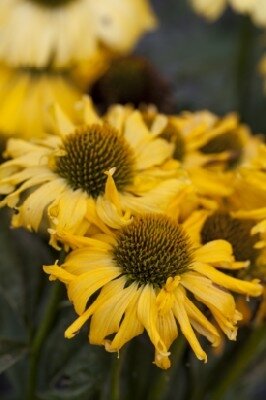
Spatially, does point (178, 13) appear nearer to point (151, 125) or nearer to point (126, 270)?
point (151, 125)

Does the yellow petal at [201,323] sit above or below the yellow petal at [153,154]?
below

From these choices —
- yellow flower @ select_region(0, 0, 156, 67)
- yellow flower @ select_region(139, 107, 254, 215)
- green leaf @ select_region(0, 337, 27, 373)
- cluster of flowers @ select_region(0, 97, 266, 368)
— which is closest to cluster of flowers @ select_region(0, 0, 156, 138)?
yellow flower @ select_region(0, 0, 156, 67)

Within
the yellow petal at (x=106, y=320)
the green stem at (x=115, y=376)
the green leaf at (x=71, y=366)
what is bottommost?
the green leaf at (x=71, y=366)

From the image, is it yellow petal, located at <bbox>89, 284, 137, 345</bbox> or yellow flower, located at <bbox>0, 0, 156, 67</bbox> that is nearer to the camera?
yellow petal, located at <bbox>89, 284, 137, 345</bbox>

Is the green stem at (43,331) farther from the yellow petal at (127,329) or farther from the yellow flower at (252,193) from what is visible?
the yellow flower at (252,193)

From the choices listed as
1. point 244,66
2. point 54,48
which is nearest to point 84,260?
point 54,48

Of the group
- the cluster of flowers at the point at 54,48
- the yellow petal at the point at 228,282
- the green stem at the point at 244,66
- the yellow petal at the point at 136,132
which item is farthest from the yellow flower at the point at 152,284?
the green stem at the point at 244,66

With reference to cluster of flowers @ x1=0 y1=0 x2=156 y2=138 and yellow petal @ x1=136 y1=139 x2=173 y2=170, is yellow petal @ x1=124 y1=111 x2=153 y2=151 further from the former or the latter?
cluster of flowers @ x1=0 y1=0 x2=156 y2=138
